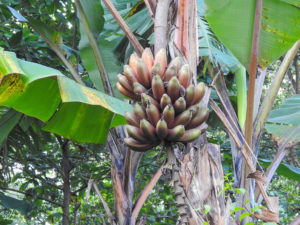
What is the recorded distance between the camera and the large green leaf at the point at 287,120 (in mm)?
2444

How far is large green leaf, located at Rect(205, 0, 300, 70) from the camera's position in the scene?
188 centimetres

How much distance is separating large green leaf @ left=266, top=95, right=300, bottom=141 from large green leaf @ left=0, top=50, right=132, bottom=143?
3.90 ft

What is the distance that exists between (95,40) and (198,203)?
152cm

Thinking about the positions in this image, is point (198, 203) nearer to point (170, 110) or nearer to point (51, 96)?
point (170, 110)

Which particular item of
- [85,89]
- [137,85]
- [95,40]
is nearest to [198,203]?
[137,85]

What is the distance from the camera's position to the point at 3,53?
1.44 meters

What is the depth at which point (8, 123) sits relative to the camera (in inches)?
87.4

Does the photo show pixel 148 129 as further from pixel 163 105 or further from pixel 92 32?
pixel 92 32

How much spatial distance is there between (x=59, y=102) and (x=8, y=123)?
50 centimetres

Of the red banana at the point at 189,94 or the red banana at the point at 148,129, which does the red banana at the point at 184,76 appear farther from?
the red banana at the point at 148,129

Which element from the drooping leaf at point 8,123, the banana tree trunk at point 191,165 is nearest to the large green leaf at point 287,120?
the banana tree trunk at point 191,165

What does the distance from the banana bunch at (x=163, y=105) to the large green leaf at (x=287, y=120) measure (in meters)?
1.20

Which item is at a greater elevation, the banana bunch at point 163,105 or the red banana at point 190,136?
the banana bunch at point 163,105

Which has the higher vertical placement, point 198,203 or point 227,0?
point 227,0
